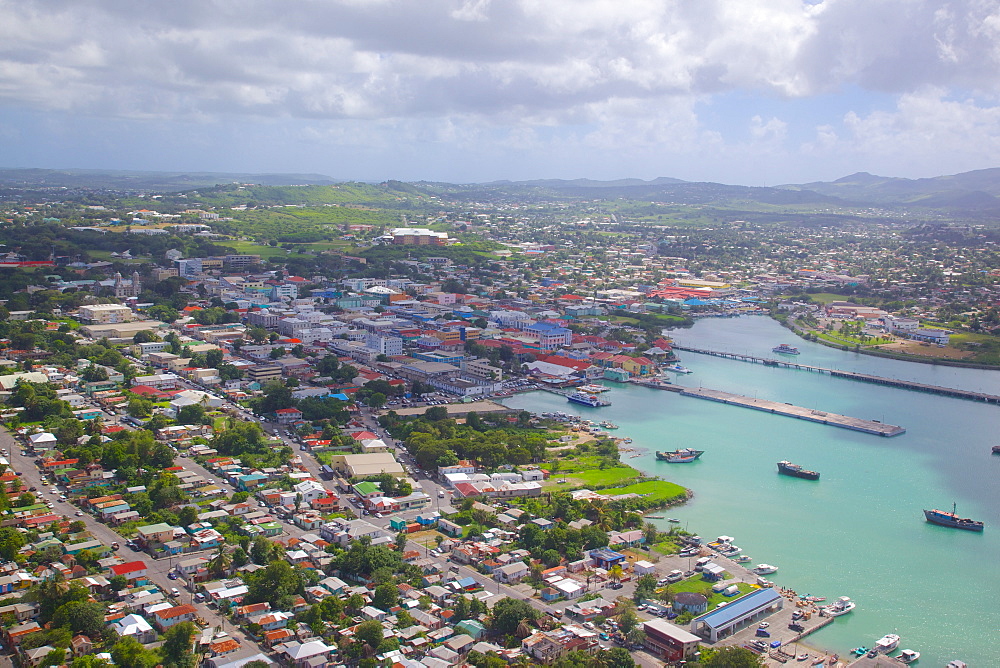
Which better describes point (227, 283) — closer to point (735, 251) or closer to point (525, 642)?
point (525, 642)

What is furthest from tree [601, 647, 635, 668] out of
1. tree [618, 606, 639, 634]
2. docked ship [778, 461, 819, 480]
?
docked ship [778, 461, 819, 480]

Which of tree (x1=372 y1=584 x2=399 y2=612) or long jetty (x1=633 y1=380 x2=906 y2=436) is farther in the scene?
long jetty (x1=633 y1=380 x2=906 y2=436)

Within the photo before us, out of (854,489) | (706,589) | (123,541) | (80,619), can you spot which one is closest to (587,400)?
(854,489)

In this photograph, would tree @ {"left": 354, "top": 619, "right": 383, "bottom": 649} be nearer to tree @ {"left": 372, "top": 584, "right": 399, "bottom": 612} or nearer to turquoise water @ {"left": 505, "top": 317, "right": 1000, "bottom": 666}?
tree @ {"left": 372, "top": 584, "right": 399, "bottom": 612}

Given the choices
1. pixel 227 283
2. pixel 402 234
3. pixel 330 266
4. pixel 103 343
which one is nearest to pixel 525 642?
pixel 103 343

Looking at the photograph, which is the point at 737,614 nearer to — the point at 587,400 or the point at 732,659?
the point at 732,659

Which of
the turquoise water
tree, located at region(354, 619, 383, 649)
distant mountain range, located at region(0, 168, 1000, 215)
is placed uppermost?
distant mountain range, located at region(0, 168, 1000, 215)
